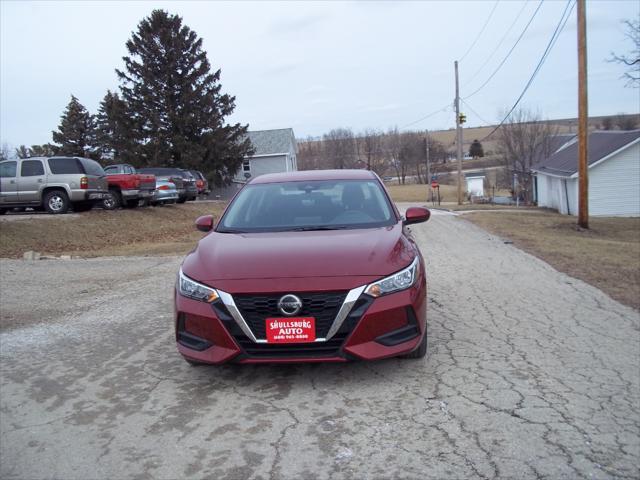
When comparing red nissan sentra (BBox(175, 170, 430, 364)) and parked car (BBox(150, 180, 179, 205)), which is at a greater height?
parked car (BBox(150, 180, 179, 205))

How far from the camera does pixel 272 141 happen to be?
49969 millimetres

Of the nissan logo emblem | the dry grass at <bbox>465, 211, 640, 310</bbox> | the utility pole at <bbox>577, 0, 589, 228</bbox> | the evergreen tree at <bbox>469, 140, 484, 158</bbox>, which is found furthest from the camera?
the evergreen tree at <bbox>469, 140, 484, 158</bbox>

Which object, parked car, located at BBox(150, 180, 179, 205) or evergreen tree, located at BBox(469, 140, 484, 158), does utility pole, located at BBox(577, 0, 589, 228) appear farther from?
evergreen tree, located at BBox(469, 140, 484, 158)

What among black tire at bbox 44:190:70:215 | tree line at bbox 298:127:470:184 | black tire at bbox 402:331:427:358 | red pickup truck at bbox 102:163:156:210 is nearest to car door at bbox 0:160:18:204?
black tire at bbox 44:190:70:215

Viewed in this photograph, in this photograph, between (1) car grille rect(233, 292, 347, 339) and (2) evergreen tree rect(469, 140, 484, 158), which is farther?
(2) evergreen tree rect(469, 140, 484, 158)

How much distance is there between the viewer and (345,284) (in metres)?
3.89

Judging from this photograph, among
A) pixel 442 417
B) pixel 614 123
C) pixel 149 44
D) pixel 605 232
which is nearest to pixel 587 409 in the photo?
pixel 442 417

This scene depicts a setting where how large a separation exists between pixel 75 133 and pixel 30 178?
108 feet

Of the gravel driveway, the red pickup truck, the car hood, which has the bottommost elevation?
the gravel driveway

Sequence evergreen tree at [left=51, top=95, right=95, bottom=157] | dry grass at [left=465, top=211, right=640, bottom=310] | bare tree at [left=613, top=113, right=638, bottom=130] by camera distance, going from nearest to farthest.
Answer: dry grass at [left=465, top=211, right=640, bottom=310]
evergreen tree at [left=51, top=95, right=95, bottom=157]
bare tree at [left=613, top=113, right=638, bottom=130]

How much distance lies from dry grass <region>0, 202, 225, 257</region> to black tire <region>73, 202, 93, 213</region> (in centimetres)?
27

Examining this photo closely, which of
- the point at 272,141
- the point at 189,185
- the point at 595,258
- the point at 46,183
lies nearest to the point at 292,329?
the point at 595,258

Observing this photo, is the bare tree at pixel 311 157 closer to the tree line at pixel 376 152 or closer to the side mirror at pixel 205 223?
the tree line at pixel 376 152

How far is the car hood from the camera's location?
4.02 m
